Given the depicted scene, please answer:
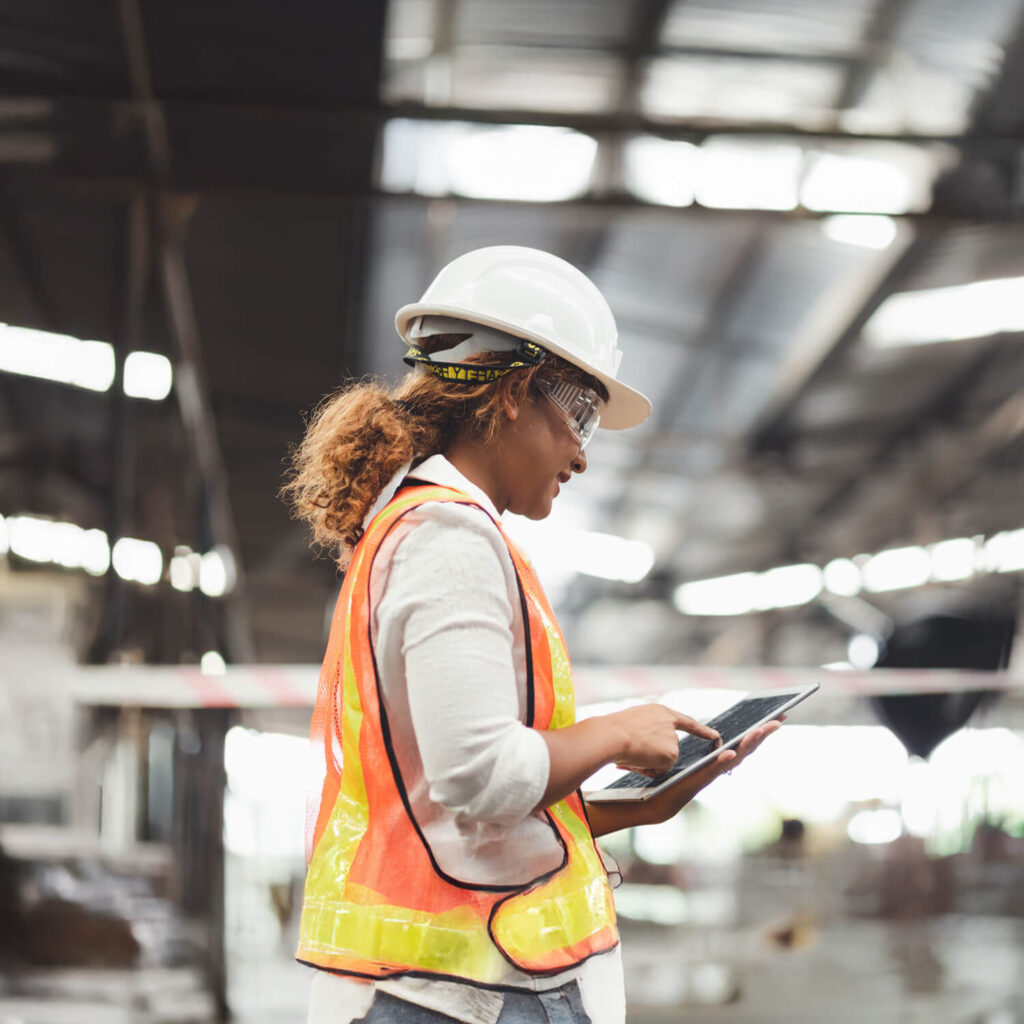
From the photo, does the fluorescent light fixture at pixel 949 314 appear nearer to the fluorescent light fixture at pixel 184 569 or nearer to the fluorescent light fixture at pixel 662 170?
the fluorescent light fixture at pixel 662 170

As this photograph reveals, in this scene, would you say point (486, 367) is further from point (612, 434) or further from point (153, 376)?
point (612, 434)

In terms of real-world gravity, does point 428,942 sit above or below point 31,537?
below

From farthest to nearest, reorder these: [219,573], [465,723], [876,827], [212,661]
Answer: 1. [219,573]
2. [876,827]
3. [212,661]
4. [465,723]

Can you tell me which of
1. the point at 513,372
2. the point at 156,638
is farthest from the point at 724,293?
the point at 513,372

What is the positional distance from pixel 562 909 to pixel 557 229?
6811 millimetres

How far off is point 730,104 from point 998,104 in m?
1.46

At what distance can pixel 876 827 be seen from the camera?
10.4 m

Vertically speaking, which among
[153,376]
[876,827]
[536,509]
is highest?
[153,376]

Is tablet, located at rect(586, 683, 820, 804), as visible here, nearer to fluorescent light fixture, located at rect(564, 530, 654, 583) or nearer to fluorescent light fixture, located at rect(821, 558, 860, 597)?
fluorescent light fixture, located at rect(821, 558, 860, 597)

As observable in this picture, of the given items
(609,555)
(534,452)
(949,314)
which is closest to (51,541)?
(609,555)

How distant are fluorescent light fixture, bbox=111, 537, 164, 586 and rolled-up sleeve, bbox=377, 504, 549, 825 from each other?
6664 mm

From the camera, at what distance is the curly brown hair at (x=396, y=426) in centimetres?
140

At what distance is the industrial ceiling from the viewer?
5.85 metres

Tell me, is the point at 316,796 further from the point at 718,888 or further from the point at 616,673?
the point at 718,888
